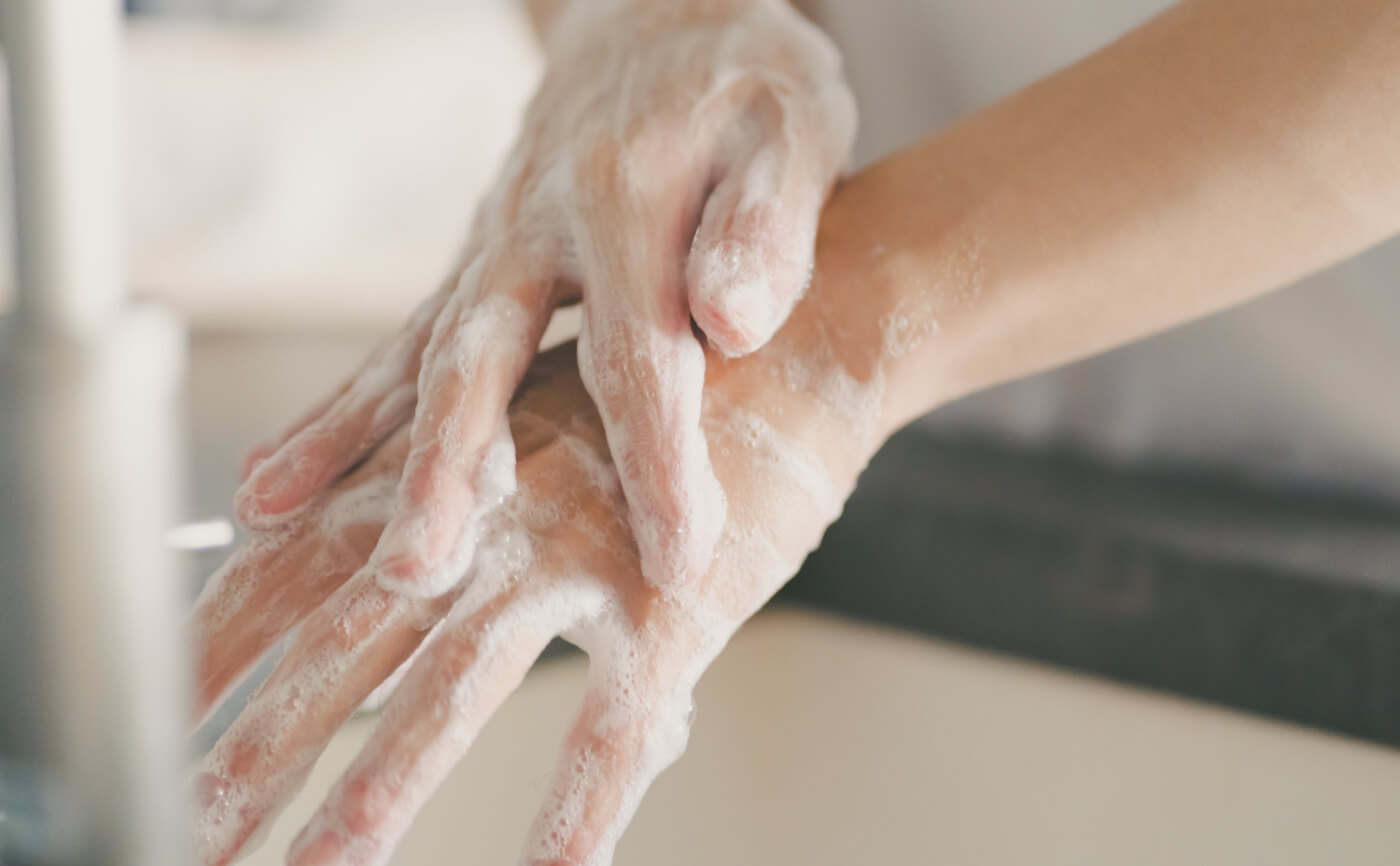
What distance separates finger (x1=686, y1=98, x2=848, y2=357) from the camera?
0.41 metres

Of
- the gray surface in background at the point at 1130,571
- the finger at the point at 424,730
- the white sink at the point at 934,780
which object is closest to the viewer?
the finger at the point at 424,730

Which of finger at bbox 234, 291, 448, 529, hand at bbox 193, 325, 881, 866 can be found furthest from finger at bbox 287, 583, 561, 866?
finger at bbox 234, 291, 448, 529

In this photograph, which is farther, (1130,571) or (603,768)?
(1130,571)

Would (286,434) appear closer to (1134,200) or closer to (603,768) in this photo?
(603,768)

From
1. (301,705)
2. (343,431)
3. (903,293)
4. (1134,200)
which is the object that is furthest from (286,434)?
(1134,200)

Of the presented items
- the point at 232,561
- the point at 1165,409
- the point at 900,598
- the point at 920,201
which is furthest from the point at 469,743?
the point at 1165,409

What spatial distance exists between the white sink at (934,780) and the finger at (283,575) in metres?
0.05

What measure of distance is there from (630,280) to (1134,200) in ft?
0.76

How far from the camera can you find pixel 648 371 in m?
0.40

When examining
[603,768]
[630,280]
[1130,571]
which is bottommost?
[1130,571]

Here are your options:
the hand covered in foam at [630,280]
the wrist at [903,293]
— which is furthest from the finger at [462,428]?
the wrist at [903,293]

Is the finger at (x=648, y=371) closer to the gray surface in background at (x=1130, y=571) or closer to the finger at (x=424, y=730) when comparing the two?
the finger at (x=424, y=730)

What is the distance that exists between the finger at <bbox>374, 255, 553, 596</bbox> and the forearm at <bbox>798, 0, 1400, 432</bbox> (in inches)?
5.7

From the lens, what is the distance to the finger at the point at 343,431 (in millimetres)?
431
